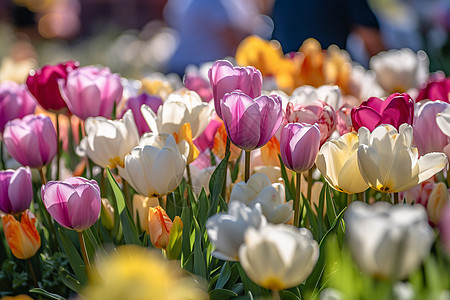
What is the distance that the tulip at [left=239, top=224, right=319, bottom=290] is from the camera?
44 cm

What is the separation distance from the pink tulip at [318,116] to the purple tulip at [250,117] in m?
0.07

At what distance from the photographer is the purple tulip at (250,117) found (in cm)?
69

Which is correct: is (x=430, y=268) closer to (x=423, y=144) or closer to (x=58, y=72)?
(x=423, y=144)

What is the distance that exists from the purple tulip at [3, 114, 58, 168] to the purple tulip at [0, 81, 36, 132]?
0.19 meters

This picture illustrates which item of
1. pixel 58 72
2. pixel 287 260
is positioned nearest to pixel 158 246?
pixel 287 260

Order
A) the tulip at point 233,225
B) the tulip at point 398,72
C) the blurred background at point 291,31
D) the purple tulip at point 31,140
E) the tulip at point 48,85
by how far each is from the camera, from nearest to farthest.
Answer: the tulip at point 233,225
the purple tulip at point 31,140
the tulip at point 48,85
the tulip at point 398,72
the blurred background at point 291,31

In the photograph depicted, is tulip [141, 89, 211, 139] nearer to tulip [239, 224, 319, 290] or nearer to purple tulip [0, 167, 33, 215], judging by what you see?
purple tulip [0, 167, 33, 215]

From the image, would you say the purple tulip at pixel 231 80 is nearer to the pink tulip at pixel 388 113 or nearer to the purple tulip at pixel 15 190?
the pink tulip at pixel 388 113

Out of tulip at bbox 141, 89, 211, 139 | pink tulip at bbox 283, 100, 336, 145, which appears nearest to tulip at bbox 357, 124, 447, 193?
pink tulip at bbox 283, 100, 336, 145

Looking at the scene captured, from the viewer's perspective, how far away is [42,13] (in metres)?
8.42

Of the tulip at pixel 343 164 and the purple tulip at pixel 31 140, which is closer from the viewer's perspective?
the tulip at pixel 343 164

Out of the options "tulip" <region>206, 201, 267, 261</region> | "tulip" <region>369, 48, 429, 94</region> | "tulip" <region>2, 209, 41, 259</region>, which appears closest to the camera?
"tulip" <region>206, 201, 267, 261</region>

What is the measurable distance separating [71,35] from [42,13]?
1.80 feet

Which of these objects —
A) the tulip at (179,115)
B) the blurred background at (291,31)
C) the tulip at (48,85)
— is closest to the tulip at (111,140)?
the tulip at (179,115)
